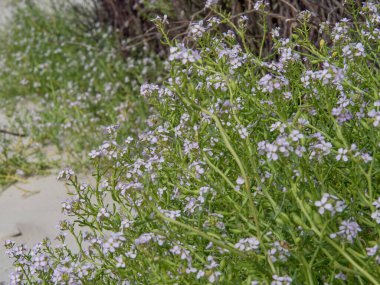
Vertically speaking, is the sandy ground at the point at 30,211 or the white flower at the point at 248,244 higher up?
the white flower at the point at 248,244

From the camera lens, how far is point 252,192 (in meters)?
2.27

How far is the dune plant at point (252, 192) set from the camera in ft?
6.17

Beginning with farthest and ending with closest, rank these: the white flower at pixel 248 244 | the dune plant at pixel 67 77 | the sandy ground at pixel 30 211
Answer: the dune plant at pixel 67 77
the sandy ground at pixel 30 211
the white flower at pixel 248 244

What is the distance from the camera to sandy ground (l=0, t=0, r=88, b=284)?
3719 millimetres

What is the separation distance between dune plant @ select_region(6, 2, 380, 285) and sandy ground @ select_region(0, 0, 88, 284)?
1.16 m

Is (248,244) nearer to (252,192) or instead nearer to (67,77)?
(252,192)

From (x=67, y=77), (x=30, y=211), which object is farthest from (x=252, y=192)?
(x=67, y=77)

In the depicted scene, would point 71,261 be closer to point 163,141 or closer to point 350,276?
point 163,141

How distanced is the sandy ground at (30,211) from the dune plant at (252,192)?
1159 millimetres

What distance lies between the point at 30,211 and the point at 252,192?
2108 mm

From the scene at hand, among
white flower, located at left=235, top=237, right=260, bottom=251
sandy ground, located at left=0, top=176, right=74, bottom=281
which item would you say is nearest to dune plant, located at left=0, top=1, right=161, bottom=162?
sandy ground, located at left=0, top=176, right=74, bottom=281

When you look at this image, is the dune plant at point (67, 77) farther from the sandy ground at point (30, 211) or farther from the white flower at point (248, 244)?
the white flower at point (248, 244)

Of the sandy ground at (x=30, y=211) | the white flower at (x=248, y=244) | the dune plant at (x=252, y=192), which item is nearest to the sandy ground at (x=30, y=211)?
the sandy ground at (x=30, y=211)

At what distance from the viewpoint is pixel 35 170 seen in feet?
15.1
